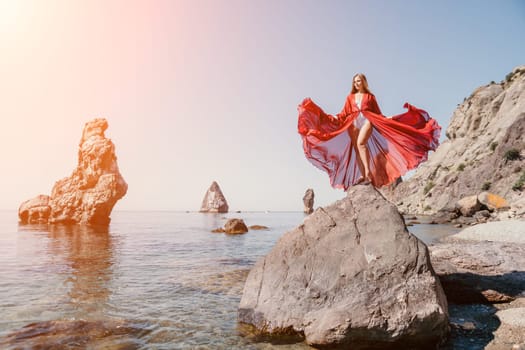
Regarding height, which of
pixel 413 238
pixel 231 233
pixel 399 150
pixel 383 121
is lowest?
pixel 231 233

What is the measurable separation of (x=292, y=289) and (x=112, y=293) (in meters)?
6.85

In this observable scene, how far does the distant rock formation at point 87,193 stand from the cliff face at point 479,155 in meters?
58.0

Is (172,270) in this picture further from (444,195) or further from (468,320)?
(444,195)

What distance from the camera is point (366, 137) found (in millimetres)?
8281

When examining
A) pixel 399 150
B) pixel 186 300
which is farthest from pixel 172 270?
pixel 399 150

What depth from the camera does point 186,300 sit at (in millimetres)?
9422

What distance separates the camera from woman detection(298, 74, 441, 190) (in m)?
8.31

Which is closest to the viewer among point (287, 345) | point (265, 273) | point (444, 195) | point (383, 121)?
point (287, 345)

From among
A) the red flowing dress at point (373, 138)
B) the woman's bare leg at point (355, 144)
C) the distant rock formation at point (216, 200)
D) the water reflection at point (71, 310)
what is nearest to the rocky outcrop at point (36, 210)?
the water reflection at point (71, 310)

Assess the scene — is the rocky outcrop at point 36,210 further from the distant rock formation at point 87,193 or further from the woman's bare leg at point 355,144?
the woman's bare leg at point 355,144

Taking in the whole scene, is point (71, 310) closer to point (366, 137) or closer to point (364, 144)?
point (364, 144)

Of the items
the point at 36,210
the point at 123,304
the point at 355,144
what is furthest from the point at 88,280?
the point at 36,210

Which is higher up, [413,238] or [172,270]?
[413,238]

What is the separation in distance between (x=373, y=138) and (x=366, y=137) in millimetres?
551
